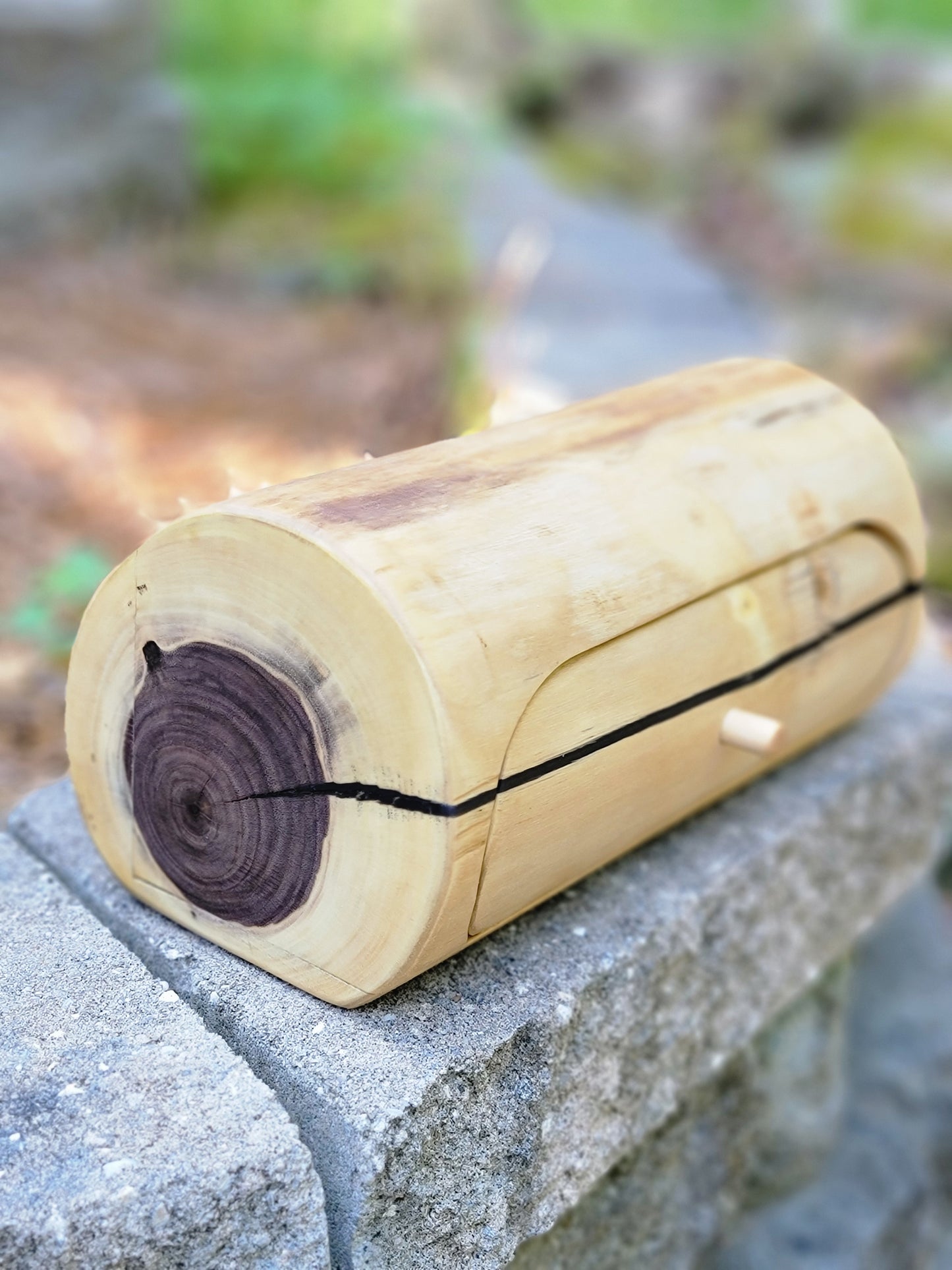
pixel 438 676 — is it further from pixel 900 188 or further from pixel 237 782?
pixel 900 188

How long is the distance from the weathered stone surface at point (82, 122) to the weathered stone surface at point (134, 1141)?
439 cm

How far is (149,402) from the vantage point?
3350 mm

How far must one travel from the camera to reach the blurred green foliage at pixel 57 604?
2.18 metres

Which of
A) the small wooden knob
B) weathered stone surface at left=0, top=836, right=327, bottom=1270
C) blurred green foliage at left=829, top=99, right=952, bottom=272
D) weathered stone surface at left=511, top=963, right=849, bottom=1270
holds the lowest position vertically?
weathered stone surface at left=511, top=963, right=849, bottom=1270

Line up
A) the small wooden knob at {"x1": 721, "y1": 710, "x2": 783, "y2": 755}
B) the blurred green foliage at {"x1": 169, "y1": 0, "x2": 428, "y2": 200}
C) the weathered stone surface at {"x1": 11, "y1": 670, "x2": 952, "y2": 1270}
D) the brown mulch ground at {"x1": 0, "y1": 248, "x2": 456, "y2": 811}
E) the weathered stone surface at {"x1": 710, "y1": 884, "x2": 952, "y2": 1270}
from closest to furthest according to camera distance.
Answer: the weathered stone surface at {"x1": 11, "y1": 670, "x2": 952, "y2": 1270}
the small wooden knob at {"x1": 721, "y1": 710, "x2": 783, "y2": 755}
the weathered stone surface at {"x1": 710, "y1": 884, "x2": 952, "y2": 1270}
the brown mulch ground at {"x1": 0, "y1": 248, "x2": 456, "y2": 811}
the blurred green foliage at {"x1": 169, "y1": 0, "x2": 428, "y2": 200}

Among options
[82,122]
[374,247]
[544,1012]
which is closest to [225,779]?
[544,1012]

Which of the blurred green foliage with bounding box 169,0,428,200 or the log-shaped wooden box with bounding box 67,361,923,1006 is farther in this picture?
the blurred green foliage with bounding box 169,0,428,200

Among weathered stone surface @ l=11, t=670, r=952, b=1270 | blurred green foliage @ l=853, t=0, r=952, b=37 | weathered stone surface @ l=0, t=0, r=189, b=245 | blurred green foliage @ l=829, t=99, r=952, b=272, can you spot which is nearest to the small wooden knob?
weathered stone surface @ l=11, t=670, r=952, b=1270

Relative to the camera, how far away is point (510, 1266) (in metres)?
1.35

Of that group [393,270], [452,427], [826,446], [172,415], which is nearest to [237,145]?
[393,270]

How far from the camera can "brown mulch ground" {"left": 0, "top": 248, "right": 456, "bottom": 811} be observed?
8.07ft

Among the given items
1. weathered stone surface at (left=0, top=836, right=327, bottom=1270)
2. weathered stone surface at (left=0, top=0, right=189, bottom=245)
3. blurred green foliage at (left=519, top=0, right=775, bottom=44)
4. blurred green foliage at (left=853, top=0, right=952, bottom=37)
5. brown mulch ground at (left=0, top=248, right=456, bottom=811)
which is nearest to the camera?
weathered stone surface at (left=0, top=836, right=327, bottom=1270)

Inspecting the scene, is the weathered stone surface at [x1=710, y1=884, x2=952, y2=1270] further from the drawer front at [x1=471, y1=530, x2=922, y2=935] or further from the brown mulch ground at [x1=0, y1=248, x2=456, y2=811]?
the brown mulch ground at [x1=0, y1=248, x2=456, y2=811]

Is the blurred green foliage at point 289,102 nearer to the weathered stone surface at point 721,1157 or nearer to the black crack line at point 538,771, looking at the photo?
the weathered stone surface at point 721,1157
